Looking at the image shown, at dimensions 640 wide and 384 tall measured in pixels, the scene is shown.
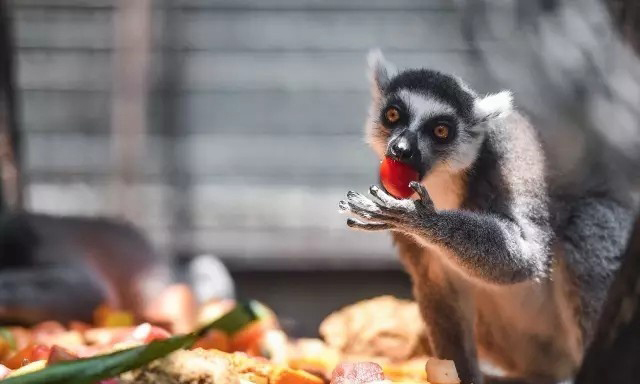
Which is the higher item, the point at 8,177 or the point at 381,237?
the point at 8,177

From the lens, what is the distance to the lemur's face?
2.94m

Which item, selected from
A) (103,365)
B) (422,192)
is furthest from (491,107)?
(103,365)

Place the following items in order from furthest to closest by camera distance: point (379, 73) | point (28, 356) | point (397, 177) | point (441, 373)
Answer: point (379, 73)
point (397, 177)
point (28, 356)
point (441, 373)

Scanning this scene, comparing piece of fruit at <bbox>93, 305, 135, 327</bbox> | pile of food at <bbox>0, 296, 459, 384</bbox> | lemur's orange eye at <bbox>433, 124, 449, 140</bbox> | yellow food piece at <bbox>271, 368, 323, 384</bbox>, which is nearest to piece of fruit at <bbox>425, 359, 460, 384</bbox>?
pile of food at <bbox>0, 296, 459, 384</bbox>

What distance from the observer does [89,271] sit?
512 centimetres

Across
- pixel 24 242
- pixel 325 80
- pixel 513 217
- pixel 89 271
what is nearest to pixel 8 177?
pixel 24 242

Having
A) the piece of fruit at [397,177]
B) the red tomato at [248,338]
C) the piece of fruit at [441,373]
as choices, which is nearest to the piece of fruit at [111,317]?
the red tomato at [248,338]

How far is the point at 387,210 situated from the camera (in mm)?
2547

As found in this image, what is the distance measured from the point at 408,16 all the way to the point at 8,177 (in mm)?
3074

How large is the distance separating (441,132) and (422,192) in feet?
1.62

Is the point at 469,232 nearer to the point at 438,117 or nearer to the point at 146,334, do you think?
the point at 438,117

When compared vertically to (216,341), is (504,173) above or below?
above

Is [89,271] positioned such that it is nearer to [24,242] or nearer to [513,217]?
[24,242]

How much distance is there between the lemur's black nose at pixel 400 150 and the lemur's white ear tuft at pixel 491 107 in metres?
0.33
